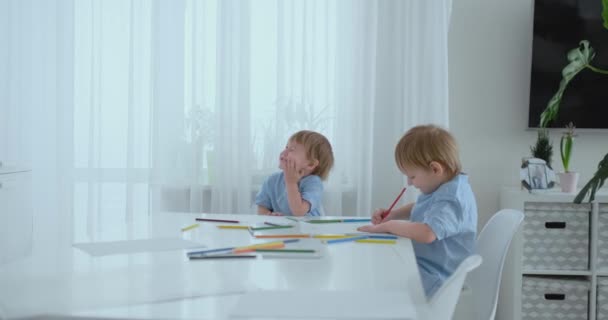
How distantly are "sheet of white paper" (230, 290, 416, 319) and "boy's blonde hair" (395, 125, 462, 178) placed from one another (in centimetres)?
83

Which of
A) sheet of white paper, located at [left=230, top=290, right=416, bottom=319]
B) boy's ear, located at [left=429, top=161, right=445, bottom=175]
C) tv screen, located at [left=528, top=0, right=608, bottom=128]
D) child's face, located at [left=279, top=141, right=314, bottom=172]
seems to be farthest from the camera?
tv screen, located at [left=528, top=0, right=608, bottom=128]

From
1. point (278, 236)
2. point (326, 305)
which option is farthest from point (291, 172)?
point (326, 305)

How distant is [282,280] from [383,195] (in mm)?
1898

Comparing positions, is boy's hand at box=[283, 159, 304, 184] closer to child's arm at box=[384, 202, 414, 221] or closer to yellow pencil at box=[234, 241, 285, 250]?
child's arm at box=[384, 202, 414, 221]

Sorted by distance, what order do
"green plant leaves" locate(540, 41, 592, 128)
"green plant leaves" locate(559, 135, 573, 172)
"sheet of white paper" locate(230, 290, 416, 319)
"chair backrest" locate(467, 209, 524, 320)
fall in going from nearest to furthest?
1. "sheet of white paper" locate(230, 290, 416, 319)
2. "chair backrest" locate(467, 209, 524, 320)
3. "green plant leaves" locate(540, 41, 592, 128)
4. "green plant leaves" locate(559, 135, 573, 172)

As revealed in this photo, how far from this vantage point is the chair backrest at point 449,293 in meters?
1.11

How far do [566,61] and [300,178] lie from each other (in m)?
1.41

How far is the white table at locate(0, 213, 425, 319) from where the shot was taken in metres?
0.90

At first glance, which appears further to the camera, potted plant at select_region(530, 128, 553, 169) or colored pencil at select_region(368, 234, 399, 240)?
potted plant at select_region(530, 128, 553, 169)

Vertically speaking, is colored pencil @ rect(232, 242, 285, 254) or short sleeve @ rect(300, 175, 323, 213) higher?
short sleeve @ rect(300, 175, 323, 213)

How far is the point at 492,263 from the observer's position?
5.42 feet

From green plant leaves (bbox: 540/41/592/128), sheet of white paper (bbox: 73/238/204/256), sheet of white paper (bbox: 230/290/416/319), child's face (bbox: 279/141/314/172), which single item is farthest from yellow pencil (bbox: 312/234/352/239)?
green plant leaves (bbox: 540/41/592/128)

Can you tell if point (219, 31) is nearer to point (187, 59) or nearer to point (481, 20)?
point (187, 59)

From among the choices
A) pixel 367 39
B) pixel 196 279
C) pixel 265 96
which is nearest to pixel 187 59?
pixel 265 96
